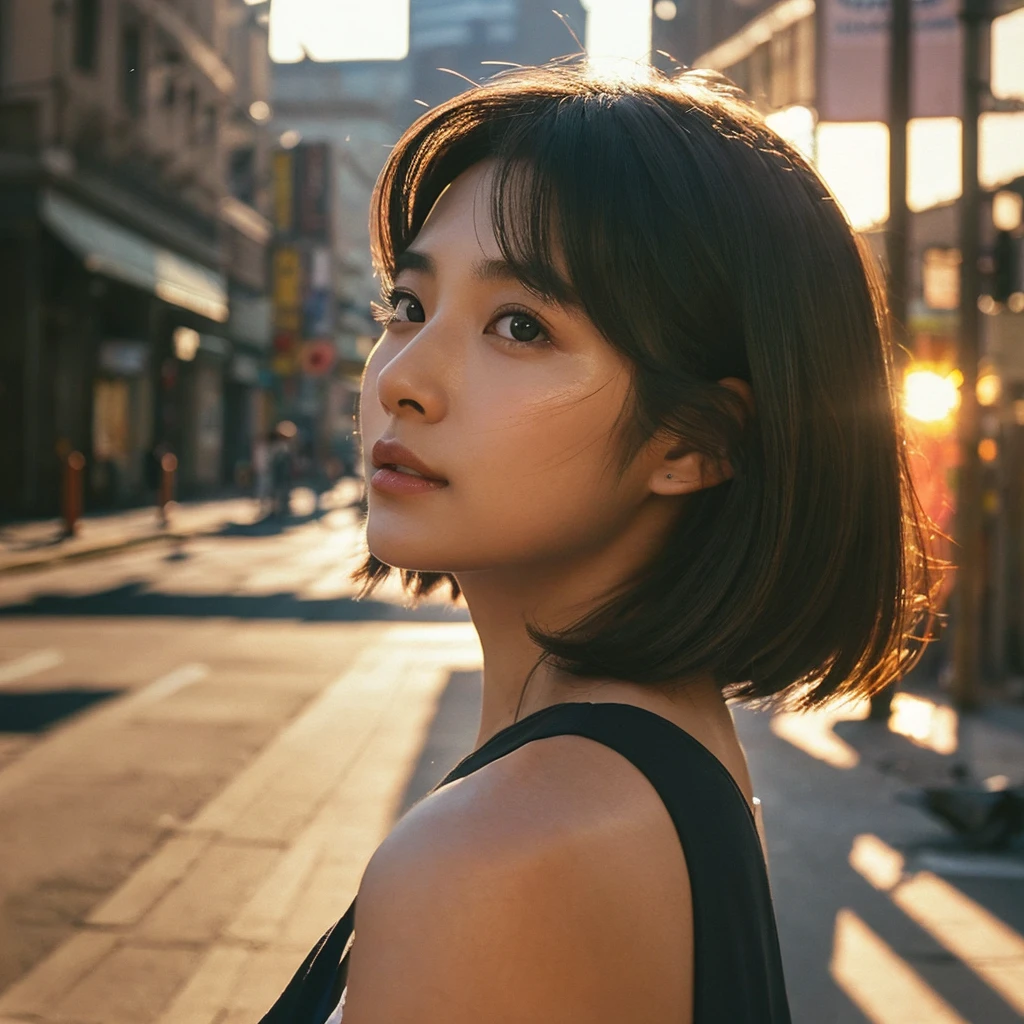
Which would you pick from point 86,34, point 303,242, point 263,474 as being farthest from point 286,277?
point 86,34

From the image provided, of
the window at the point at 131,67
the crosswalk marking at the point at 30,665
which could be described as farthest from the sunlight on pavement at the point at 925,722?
the window at the point at 131,67

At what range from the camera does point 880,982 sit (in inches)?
167

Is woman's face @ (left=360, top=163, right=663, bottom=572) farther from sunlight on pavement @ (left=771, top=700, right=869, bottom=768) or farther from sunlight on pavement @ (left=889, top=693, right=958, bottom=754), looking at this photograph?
sunlight on pavement @ (left=889, top=693, right=958, bottom=754)

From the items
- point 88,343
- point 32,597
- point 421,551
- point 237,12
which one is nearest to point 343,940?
point 421,551

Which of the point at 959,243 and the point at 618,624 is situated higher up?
the point at 959,243

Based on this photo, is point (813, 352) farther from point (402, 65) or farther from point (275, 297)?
point (402, 65)

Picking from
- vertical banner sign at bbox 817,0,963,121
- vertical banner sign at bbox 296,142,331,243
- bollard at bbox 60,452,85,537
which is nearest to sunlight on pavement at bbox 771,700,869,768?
vertical banner sign at bbox 817,0,963,121

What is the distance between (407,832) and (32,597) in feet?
48.2

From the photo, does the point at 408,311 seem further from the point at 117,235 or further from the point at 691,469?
the point at 117,235

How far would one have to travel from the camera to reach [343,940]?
122cm

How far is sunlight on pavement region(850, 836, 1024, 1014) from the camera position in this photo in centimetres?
435

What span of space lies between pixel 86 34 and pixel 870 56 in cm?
2080

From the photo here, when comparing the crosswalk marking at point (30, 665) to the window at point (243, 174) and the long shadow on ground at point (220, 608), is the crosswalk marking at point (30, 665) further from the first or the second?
the window at point (243, 174)

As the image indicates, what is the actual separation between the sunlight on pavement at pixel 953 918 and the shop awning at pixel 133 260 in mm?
22845
